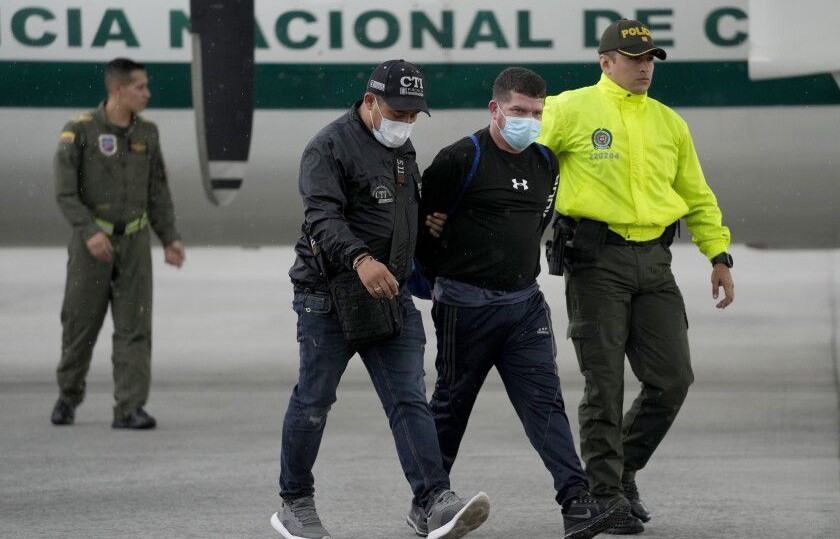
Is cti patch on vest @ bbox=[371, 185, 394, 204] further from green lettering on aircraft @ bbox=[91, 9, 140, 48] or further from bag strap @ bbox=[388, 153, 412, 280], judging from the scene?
green lettering on aircraft @ bbox=[91, 9, 140, 48]

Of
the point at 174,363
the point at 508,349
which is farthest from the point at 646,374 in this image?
the point at 174,363

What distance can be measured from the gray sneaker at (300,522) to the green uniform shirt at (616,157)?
1.24m

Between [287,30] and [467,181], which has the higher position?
[287,30]

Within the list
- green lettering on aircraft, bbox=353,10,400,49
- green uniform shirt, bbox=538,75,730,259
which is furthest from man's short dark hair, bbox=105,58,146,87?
green uniform shirt, bbox=538,75,730,259

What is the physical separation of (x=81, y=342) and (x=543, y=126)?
10.1 feet

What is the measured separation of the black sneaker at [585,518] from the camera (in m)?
5.04

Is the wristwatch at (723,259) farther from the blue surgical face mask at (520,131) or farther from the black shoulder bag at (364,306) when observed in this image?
the black shoulder bag at (364,306)

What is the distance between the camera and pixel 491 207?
5211 millimetres

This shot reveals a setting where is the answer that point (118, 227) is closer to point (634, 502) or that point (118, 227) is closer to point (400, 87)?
point (400, 87)

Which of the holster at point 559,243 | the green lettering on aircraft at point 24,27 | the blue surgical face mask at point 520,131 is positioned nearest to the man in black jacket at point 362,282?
the blue surgical face mask at point 520,131

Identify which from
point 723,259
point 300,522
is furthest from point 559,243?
point 300,522

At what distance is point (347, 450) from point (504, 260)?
2001mm

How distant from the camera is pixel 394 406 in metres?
5.14

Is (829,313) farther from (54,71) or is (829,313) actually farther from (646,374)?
(646,374)
